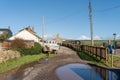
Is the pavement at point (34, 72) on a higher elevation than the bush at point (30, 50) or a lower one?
lower

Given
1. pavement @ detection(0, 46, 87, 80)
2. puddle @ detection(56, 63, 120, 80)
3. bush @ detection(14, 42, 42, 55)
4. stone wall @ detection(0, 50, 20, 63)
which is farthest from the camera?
bush @ detection(14, 42, 42, 55)

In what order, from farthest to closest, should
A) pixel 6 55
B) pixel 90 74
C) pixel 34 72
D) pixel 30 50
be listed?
pixel 30 50, pixel 6 55, pixel 34 72, pixel 90 74

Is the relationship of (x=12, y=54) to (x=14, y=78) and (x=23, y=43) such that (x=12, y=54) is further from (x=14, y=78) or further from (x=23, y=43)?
(x=14, y=78)

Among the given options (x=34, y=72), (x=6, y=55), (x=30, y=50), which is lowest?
(x=34, y=72)

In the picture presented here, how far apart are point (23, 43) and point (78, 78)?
30.4 metres

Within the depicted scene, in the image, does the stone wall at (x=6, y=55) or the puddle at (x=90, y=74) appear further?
the stone wall at (x=6, y=55)

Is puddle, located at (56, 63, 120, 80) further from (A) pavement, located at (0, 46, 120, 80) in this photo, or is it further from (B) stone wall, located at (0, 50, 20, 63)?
(B) stone wall, located at (0, 50, 20, 63)

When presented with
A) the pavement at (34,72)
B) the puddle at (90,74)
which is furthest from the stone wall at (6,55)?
the puddle at (90,74)

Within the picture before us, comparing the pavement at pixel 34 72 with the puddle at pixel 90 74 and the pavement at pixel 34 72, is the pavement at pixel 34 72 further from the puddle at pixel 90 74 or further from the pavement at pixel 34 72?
the puddle at pixel 90 74

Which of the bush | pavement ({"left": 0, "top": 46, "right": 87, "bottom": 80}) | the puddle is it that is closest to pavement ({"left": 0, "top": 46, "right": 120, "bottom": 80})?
pavement ({"left": 0, "top": 46, "right": 87, "bottom": 80})

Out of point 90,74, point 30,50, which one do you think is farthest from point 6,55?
point 90,74

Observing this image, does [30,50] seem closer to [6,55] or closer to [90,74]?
[6,55]

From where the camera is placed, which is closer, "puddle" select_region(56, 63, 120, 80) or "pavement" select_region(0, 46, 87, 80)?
"puddle" select_region(56, 63, 120, 80)

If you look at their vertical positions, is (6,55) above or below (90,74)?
above
